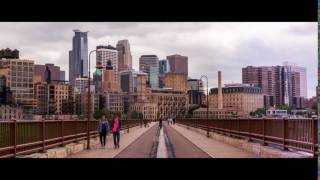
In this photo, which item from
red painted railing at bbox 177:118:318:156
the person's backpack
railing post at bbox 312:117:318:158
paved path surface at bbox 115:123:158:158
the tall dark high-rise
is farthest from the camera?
the tall dark high-rise

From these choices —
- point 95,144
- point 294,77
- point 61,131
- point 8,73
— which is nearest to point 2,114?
point 8,73

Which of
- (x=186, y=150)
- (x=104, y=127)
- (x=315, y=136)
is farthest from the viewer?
(x=104, y=127)

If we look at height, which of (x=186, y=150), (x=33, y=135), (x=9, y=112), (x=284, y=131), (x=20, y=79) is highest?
(x=20, y=79)

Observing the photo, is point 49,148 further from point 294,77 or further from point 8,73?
point 8,73

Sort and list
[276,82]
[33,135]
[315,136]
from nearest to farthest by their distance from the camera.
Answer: [315,136]
[33,135]
[276,82]

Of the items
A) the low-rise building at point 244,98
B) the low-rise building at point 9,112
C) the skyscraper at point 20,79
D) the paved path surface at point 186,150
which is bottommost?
the paved path surface at point 186,150

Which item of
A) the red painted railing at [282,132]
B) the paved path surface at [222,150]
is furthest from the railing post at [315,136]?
the paved path surface at [222,150]

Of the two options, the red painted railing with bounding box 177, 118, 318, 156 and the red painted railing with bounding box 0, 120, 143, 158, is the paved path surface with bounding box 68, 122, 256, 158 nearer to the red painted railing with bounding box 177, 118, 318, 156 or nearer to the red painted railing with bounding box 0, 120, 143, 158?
the red painted railing with bounding box 177, 118, 318, 156

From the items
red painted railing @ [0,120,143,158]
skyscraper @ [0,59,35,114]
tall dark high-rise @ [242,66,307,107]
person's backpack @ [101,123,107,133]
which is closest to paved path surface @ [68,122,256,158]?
person's backpack @ [101,123,107,133]

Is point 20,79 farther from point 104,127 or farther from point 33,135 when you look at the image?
point 33,135

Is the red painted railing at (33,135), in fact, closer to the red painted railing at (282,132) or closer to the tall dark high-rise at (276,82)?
the red painted railing at (282,132)

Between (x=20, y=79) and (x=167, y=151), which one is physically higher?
(x=20, y=79)

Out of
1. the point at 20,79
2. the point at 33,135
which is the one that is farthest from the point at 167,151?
the point at 20,79
